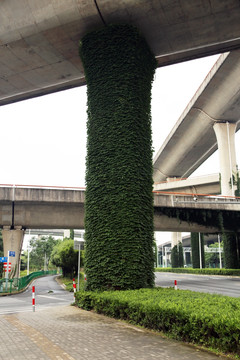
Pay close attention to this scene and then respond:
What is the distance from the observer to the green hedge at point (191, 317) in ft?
18.5

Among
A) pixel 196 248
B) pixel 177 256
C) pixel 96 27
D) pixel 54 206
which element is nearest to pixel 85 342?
pixel 96 27

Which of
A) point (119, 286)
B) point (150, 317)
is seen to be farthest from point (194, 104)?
point (150, 317)

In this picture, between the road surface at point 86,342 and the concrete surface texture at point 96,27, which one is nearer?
the road surface at point 86,342

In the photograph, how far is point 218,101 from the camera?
37.8 metres

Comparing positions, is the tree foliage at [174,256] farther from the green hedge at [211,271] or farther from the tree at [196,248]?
the tree at [196,248]

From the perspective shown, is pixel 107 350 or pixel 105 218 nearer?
pixel 107 350

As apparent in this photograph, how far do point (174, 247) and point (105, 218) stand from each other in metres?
46.5

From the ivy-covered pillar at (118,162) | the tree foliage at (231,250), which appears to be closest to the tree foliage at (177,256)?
the tree foliage at (231,250)

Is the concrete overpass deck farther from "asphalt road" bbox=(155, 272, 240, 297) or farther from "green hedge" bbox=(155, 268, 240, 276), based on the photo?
"green hedge" bbox=(155, 268, 240, 276)

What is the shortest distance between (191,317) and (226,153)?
122 feet

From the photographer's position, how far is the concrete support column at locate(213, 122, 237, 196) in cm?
4085

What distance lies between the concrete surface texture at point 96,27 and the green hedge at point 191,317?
39.6 ft

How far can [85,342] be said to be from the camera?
6.86 m

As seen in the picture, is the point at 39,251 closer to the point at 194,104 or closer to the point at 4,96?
the point at 194,104
